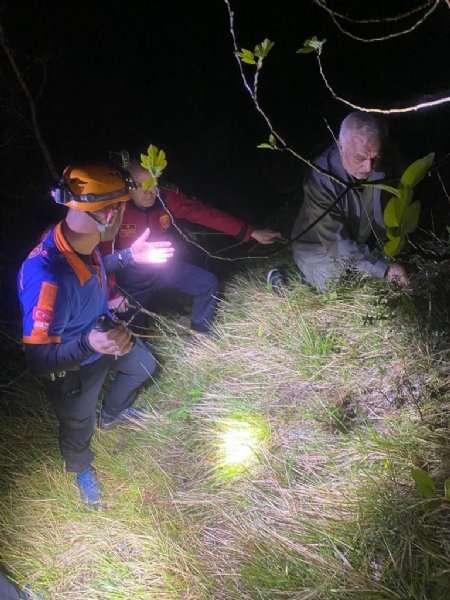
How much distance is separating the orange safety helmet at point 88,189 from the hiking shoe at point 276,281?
5.44 ft

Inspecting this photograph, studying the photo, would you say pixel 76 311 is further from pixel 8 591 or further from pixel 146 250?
pixel 8 591

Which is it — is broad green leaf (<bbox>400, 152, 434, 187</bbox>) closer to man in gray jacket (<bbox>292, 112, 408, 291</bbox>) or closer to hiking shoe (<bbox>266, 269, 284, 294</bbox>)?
man in gray jacket (<bbox>292, 112, 408, 291</bbox>)

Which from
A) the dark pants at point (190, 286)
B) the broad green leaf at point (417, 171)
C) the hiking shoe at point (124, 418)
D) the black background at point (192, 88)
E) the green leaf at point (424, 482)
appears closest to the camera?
the broad green leaf at point (417, 171)

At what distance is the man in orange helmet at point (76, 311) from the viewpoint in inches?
91.3

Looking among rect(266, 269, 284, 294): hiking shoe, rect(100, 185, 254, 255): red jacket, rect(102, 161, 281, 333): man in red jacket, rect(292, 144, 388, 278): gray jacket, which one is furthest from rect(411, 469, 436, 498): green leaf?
rect(100, 185, 254, 255): red jacket

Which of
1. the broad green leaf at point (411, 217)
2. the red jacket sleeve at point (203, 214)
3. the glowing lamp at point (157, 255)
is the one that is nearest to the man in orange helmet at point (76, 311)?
the glowing lamp at point (157, 255)

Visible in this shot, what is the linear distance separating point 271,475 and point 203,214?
228 cm

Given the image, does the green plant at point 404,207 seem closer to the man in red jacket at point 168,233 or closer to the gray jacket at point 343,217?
the gray jacket at point 343,217

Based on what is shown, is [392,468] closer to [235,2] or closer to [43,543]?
[43,543]

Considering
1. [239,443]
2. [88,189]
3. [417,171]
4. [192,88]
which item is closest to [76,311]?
[88,189]

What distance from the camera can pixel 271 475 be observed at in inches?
91.4

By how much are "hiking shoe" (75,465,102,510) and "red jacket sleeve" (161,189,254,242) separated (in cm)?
211

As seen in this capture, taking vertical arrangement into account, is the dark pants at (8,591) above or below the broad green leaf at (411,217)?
below

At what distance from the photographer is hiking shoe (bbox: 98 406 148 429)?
3.20 m
